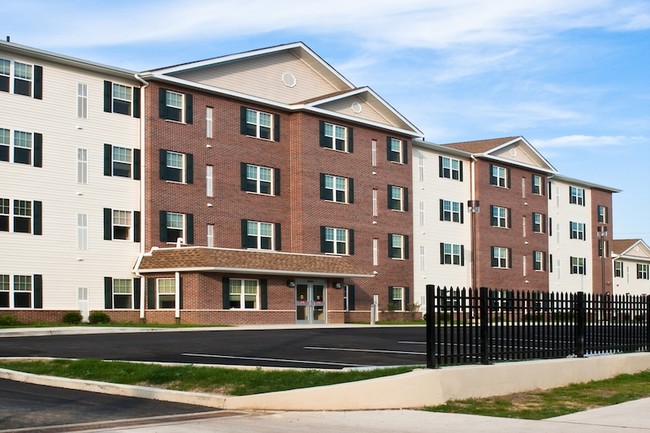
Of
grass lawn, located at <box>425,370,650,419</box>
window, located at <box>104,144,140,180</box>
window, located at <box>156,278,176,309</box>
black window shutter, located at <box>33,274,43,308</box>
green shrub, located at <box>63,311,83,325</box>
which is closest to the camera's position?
grass lawn, located at <box>425,370,650,419</box>

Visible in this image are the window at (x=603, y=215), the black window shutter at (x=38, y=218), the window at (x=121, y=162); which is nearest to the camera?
the black window shutter at (x=38, y=218)

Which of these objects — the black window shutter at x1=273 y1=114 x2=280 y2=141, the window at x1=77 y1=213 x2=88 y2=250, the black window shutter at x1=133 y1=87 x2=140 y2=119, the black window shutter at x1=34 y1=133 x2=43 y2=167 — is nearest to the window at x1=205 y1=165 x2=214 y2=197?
the black window shutter at x1=133 y1=87 x2=140 y2=119

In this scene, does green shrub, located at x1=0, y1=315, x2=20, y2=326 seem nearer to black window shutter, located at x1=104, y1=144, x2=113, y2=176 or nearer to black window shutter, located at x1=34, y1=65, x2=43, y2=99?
black window shutter, located at x1=104, y1=144, x2=113, y2=176

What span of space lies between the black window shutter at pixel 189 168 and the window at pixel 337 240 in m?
9.33

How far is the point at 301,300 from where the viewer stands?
155 ft

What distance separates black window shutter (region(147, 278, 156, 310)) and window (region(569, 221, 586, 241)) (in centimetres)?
4412

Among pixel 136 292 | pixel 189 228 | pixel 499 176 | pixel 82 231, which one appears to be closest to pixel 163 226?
pixel 189 228

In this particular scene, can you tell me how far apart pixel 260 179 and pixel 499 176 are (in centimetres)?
2409

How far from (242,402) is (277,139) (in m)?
36.4

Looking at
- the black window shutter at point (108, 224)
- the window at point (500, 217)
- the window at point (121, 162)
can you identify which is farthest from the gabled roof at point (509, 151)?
the black window shutter at point (108, 224)

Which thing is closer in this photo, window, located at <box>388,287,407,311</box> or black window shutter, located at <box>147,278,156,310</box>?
black window shutter, located at <box>147,278,156,310</box>

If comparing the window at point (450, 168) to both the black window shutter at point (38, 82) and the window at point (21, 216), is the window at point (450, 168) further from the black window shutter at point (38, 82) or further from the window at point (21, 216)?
the window at point (21, 216)

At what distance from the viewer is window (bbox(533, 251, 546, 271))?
7032cm

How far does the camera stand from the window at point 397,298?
182ft
